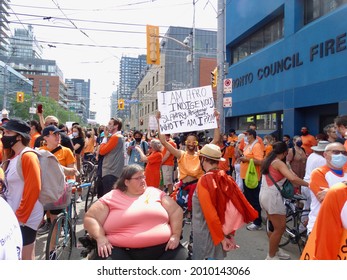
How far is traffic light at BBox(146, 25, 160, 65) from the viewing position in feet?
45.4

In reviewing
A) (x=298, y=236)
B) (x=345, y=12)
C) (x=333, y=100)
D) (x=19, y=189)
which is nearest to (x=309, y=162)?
(x=298, y=236)

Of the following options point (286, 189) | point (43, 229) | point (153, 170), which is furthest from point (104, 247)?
point (153, 170)

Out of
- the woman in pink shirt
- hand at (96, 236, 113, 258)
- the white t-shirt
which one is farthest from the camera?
the woman in pink shirt

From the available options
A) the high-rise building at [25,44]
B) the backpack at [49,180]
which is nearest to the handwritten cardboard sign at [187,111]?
the backpack at [49,180]

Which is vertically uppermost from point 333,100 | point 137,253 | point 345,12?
point 345,12

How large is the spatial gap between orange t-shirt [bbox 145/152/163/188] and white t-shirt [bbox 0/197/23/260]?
18.2ft

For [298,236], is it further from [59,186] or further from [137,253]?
[59,186]

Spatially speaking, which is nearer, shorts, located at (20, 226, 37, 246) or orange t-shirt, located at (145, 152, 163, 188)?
shorts, located at (20, 226, 37, 246)

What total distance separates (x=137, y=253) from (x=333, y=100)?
861 centimetres

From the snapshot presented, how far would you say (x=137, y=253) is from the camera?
318 cm

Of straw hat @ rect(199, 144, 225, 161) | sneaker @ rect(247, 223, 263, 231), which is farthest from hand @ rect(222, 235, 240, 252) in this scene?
sneaker @ rect(247, 223, 263, 231)

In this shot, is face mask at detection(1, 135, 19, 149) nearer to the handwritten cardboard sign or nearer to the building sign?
the handwritten cardboard sign

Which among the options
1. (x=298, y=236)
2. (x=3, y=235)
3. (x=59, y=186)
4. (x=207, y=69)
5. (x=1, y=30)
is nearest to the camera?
(x=3, y=235)

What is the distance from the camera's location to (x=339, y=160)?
3188mm
